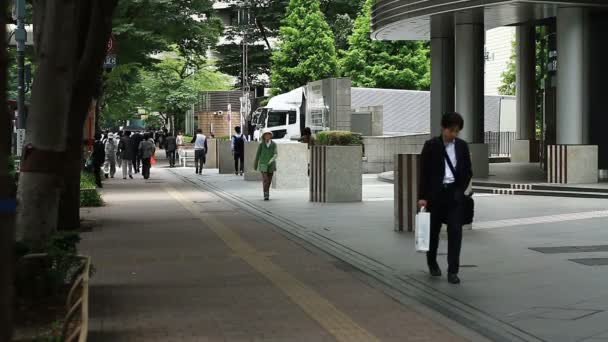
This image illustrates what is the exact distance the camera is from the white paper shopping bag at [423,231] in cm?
963

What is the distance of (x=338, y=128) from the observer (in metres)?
37.1

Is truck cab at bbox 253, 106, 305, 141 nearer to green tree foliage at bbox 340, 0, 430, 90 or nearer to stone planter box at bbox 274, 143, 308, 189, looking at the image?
stone planter box at bbox 274, 143, 308, 189

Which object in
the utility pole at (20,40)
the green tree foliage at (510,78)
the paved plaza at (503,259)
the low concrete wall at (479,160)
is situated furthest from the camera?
the green tree foliage at (510,78)

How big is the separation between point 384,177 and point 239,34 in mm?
42470

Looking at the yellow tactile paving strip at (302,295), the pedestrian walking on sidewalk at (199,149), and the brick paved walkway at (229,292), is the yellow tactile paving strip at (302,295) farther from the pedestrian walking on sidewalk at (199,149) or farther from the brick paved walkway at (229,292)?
the pedestrian walking on sidewalk at (199,149)

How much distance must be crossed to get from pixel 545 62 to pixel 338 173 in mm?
11489

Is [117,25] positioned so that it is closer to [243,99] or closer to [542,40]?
[542,40]

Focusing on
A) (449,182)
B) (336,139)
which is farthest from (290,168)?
(449,182)

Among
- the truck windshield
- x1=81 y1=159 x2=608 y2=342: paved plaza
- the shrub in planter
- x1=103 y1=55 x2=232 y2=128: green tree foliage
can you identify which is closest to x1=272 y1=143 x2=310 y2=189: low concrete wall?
the shrub in planter

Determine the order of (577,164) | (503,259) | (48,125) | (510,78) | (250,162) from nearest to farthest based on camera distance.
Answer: (48,125) < (503,259) < (577,164) < (250,162) < (510,78)

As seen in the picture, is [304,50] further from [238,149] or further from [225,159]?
[238,149]

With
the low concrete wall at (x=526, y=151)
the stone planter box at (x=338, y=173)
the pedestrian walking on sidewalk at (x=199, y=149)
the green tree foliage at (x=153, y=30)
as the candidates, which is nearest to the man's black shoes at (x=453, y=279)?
the stone planter box at (x=338, y=173)

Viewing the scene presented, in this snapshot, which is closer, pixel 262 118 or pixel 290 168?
pixel 290 168

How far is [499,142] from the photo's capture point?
150 feet
